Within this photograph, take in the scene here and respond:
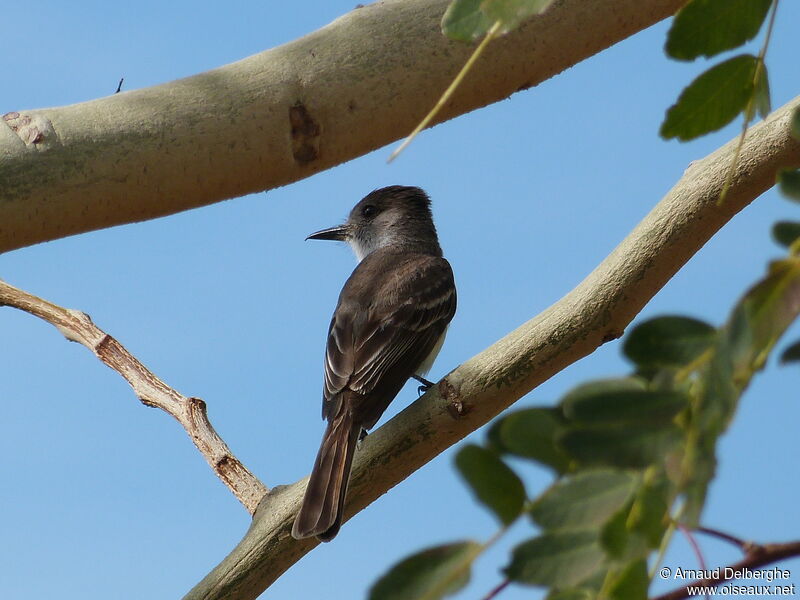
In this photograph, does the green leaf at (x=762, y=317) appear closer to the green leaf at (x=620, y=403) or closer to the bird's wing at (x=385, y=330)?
the green leaf at (x=620, y=403)

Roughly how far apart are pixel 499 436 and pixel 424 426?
273cm

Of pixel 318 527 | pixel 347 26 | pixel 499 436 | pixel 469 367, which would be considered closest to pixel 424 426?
pixel 469 367

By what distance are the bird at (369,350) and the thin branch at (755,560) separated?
2979mm

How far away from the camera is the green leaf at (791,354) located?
1.06 m

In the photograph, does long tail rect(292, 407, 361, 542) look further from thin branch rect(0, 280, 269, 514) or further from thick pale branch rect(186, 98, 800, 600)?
thin branch rect(0, 280, 269, 514)

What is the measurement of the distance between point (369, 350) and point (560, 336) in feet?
6.83

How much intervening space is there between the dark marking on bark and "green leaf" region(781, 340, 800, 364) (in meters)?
2.56

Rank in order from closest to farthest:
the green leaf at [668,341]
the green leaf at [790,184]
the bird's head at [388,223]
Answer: the green leaf at [668,341]
the green leaf at [790,184]
the bird's head at [388,223]

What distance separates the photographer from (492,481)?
1312 millimetres

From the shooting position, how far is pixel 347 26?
355 cm

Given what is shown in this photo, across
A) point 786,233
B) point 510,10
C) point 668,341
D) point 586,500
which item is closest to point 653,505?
point 586,500

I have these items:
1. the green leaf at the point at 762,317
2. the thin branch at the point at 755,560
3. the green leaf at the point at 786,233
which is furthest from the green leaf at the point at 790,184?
the thin branch at the point at 755,560

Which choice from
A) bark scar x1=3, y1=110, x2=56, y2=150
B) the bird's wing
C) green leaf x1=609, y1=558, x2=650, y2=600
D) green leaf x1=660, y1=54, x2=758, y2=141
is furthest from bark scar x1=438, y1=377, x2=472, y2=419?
green leaf x1=609, y1=558, x2=650, y2=600

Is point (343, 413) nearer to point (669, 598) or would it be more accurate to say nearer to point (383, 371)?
point (383, 371)
